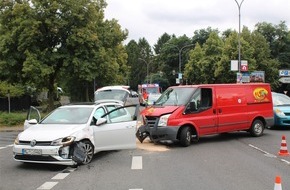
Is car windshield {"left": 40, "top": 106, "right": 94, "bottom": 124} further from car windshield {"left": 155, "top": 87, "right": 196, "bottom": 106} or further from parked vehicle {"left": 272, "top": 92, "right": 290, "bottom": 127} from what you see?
parked vehicle {"left": 272, "top": 92, "right": 290, "bottom": 127}

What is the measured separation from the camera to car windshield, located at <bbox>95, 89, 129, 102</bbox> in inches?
963

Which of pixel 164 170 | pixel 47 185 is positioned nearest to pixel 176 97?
pixel 164 170

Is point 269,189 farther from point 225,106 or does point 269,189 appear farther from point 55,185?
point 225,106

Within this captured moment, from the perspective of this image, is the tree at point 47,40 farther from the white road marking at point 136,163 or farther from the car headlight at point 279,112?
the white road marking at point 136,163

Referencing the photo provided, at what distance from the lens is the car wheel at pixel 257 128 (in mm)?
16328

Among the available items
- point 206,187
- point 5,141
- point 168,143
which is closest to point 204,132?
point 168,143

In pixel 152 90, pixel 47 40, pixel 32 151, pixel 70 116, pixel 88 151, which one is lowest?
pixel 88 151

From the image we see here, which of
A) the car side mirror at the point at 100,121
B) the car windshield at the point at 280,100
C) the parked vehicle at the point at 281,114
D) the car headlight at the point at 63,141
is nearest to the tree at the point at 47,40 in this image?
the car windshield at the point at 280,100

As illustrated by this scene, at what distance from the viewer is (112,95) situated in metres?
24.7

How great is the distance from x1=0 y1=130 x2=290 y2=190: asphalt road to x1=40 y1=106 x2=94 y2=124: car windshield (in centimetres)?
117

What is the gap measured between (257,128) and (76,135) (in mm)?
8508

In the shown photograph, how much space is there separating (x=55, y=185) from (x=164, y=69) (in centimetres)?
10019

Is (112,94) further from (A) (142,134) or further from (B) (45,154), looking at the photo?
(B) (45,154)

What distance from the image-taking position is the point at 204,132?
14547 mm
